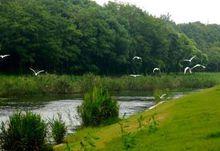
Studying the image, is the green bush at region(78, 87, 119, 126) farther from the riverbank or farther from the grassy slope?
the riverbank

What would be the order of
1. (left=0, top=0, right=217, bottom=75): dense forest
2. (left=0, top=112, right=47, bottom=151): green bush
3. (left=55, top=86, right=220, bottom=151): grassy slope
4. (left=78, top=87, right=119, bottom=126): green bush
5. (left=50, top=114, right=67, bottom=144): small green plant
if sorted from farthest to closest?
(left=0, top=0, right=217, bottom=75): dense forest
(left=78, top=87, right=119, bottom=126): green bush
(left=50, top=114, right=67, bottom=144): small green plant
(left=0, top=112, right=47, bottom=151): green bush
(left=55, top=86, right=220, bottom=151): grassy slope

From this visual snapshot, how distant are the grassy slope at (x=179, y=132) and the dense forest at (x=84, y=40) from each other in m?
64.9

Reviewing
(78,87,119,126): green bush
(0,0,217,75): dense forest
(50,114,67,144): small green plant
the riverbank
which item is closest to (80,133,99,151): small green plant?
(50,114,67,144): small green plant

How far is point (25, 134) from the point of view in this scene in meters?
24.2

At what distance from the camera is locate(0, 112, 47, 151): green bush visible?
24.2 m

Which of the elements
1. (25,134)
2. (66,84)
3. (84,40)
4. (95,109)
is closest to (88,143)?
(25,134)

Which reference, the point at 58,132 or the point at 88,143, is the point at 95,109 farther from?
the point at 88,143

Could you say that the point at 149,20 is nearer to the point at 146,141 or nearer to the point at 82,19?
the point at 82,19

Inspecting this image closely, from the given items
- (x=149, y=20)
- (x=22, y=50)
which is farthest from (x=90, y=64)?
(x=149, y=20)

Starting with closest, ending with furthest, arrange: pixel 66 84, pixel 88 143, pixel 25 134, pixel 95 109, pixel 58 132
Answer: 1. pixel 88 143
2. pixel 25 134
3. pixel 58 132
4. pixel 95 109
5. pixel 66 84

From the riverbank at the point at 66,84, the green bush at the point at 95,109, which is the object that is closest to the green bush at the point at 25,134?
the green bush at the point at 95,109

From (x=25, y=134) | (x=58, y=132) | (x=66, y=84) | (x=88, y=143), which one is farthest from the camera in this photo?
(x=66, y=84)

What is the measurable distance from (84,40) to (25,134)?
283 feet

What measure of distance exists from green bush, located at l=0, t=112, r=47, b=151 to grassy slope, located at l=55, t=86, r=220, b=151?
3.34ft
